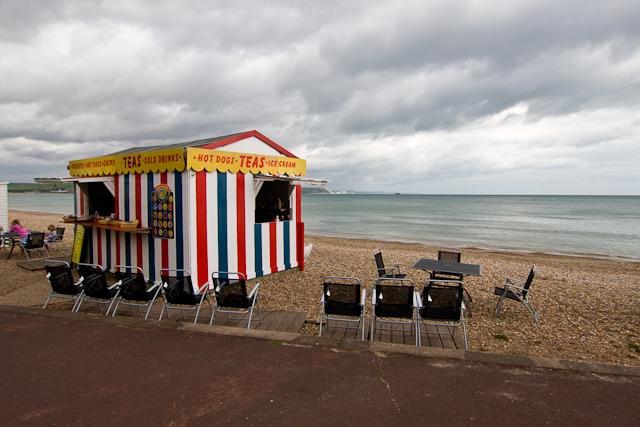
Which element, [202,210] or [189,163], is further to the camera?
[202,210]

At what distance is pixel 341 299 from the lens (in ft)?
14.6

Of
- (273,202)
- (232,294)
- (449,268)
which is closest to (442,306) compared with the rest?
(449,268)

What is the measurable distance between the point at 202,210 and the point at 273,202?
244cm

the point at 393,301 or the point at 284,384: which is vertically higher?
the point at 393,301

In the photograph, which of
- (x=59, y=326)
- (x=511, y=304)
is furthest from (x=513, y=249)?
(x=59, y=326)

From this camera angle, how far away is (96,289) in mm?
4953

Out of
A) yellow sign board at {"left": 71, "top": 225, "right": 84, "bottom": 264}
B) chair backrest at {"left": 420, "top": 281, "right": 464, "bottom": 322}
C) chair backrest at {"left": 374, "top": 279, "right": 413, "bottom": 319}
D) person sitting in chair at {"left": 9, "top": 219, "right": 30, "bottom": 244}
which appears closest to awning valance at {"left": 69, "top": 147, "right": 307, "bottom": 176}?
yellow sign board at {"left": 71, "top": 225, "right": 84, "bottom": 264}

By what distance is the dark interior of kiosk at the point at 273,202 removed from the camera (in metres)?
8.08

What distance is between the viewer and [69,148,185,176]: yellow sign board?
616 centimetres

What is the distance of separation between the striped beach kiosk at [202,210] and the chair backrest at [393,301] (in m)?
3.40

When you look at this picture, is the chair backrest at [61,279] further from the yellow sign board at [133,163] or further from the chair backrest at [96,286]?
the yellow sign board at [133,163]

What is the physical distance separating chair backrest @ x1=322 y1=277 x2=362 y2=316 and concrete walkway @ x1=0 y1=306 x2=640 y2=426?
66cm

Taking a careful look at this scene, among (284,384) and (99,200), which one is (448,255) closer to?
(284,384)

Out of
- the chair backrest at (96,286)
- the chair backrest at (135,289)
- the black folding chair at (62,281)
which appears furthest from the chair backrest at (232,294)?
the black folding chair at (62,281)
